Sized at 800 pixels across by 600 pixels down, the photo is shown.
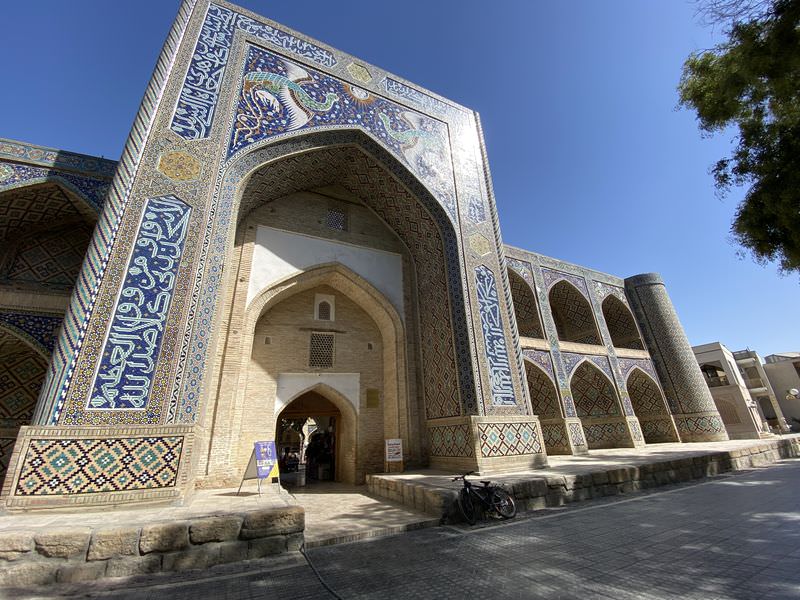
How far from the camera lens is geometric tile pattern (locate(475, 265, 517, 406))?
6023 millimetres

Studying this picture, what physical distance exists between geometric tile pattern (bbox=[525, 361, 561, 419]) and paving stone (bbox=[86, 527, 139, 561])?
888 cm

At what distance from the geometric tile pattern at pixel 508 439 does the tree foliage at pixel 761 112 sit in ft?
13.4

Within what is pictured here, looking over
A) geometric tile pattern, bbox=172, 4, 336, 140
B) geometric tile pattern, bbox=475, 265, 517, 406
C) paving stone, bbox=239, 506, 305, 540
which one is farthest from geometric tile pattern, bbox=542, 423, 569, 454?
geometric tile pattern, bbox=172, 4, 336, 140

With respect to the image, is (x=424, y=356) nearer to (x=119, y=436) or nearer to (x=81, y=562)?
(x=119, y=436)

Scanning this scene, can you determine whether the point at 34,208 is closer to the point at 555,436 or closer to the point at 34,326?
the point at 34,326

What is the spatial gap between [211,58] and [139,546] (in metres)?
6.69

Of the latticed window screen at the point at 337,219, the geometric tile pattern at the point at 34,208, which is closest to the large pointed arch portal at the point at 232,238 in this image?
the latticed window screen at the point at 337,219

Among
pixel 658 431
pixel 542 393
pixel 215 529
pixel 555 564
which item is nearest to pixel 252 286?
pixel 215 529

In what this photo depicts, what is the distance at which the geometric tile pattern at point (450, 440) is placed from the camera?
5648mm

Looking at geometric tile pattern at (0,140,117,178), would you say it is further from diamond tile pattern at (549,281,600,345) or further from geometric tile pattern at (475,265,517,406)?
diamond tile pattern at (549,281,600,345)

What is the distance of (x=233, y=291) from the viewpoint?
254 inches

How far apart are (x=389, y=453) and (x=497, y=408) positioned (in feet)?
6.43

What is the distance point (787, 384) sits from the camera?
20641 millimetres

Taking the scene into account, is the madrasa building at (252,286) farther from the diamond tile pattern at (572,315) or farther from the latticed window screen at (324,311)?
the diamond tile pattern at (572,315)
